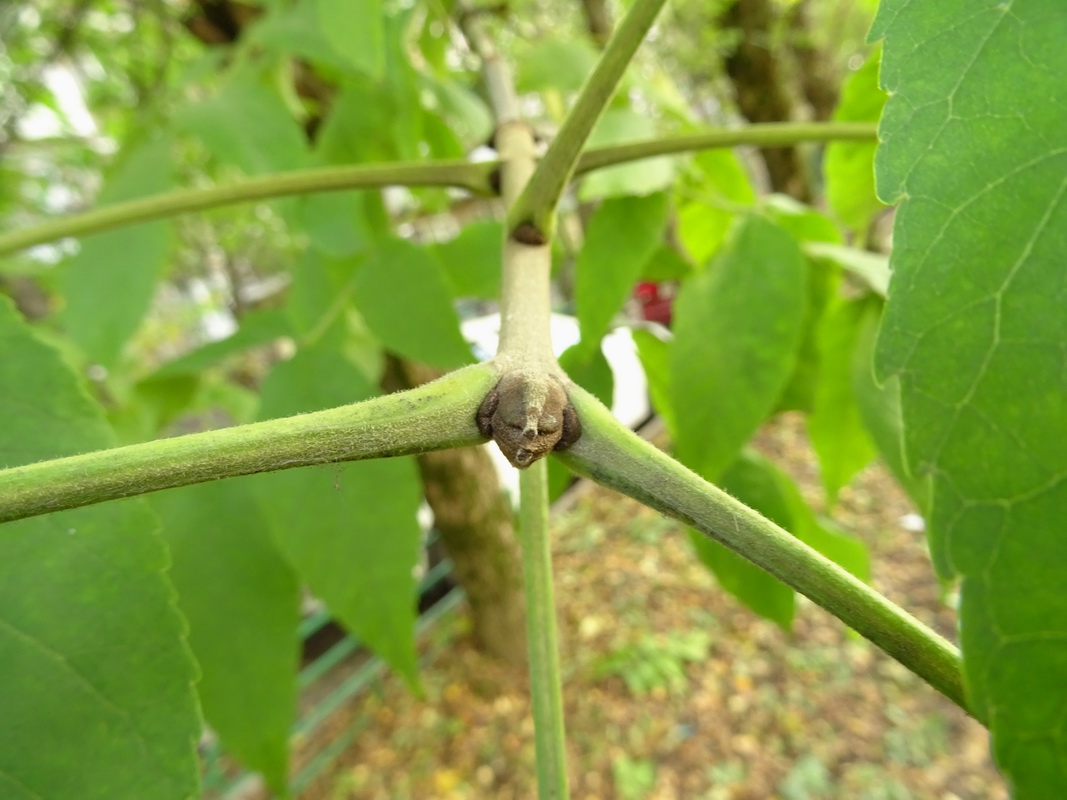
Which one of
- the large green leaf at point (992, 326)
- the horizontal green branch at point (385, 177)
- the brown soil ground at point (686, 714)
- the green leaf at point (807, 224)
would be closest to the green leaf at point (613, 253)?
the horizontal green branch at point (385, 177)

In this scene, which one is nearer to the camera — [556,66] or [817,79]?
[556,66]

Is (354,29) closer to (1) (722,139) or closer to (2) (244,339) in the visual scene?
(1) (722,139)

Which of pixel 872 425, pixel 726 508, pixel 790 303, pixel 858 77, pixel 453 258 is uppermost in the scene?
pixel 453 258

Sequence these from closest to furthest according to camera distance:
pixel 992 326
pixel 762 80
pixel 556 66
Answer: pixel 992 326 → pixel 556 66 → pixel 762 80

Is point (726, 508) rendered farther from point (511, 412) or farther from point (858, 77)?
point (858, 77)

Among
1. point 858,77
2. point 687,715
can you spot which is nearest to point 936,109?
point 858,77

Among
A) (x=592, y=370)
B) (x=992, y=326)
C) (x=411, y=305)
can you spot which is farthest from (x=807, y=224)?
(x=992, y=326)
